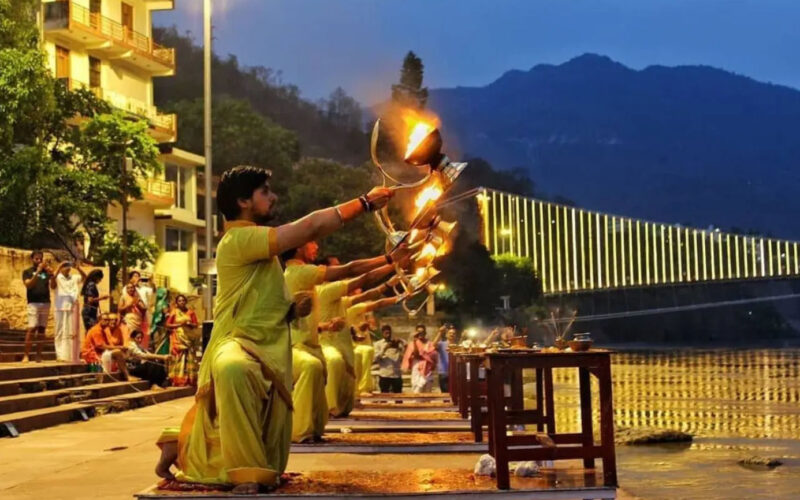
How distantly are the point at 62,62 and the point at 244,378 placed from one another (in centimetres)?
3773

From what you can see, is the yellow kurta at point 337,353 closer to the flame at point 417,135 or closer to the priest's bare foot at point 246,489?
the flame at point 417,135

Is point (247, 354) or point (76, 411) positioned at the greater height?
point (247, 354)

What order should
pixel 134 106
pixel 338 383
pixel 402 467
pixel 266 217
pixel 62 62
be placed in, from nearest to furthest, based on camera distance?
pixel 266 217
pixel 402 467
pixel 338 383
pixel 62 62
pixel 134 106

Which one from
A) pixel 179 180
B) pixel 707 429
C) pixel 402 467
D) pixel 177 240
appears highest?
pixel 179 180

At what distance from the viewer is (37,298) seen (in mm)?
17406

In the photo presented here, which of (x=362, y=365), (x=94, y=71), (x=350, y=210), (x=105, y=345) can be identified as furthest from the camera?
(x=94, y=71)

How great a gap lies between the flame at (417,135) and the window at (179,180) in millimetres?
42780

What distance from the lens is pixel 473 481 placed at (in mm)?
6605

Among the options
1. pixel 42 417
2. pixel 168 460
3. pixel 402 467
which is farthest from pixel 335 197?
pixel 168 460

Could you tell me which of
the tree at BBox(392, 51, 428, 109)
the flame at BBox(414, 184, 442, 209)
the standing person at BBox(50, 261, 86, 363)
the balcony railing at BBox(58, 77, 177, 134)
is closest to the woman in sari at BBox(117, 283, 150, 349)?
the standing person at BBox(50, 261, 86, 363)

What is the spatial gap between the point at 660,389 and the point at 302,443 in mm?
19212

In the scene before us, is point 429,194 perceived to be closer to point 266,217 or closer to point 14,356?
point 266,217

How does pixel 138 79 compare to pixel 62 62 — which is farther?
pixel 138 79

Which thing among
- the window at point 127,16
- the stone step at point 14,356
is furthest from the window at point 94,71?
the stone step at point 14,356
